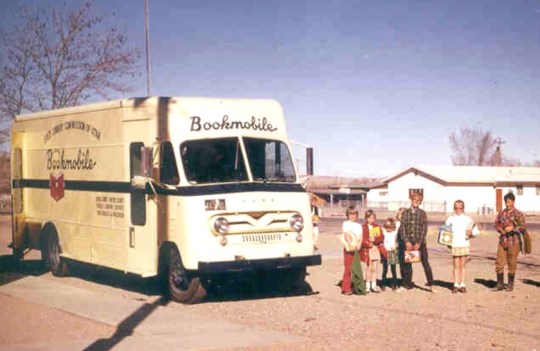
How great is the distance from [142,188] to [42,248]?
16.9 ft

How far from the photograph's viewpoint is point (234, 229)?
39.3 ft

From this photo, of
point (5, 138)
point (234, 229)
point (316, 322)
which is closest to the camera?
point (316, 322)

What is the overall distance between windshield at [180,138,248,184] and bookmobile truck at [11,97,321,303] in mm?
17

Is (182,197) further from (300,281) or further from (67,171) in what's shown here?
(67,171)

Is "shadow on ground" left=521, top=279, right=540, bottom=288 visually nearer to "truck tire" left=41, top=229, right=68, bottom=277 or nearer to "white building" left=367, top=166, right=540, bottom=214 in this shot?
"truck tire" left=41, top=229, right=68, bottom=277

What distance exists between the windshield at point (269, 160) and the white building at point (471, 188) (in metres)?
52.8

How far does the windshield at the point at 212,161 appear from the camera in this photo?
40.7ft

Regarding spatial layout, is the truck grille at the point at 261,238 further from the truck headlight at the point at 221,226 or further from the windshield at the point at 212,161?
the windshield at the point at 212,161

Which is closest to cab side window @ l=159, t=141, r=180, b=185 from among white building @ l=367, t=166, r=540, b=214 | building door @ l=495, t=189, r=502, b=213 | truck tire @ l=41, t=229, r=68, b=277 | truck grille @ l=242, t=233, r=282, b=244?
truck grille @ l=242, t=233, r=282, b=244

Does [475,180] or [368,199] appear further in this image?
[368,199]

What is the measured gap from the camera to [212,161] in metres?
12.5

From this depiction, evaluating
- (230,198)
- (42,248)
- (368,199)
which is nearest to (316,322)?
(230,198)

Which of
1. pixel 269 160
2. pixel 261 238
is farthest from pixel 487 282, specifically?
pixel 261 238

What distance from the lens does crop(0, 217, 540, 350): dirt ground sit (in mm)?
9264
